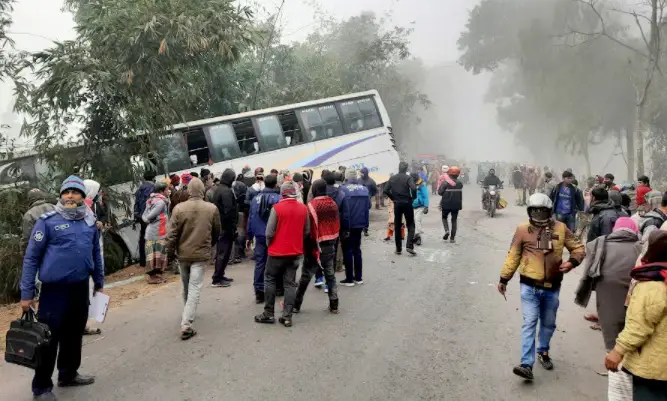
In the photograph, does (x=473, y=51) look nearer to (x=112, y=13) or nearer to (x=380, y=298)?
(x=112, y=13)

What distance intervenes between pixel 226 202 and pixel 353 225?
224 cm

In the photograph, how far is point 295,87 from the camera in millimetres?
24766

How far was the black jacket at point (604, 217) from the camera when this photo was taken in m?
6.32

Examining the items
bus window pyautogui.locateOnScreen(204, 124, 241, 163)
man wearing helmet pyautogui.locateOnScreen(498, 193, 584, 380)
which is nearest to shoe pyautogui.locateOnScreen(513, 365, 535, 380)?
man wearing helmet pyautogui.locateOnScreen(498, 193, 584, 380)

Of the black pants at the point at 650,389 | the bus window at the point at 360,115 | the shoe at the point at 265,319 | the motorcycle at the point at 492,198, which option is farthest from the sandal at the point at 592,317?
the bus window at the point at 360,115

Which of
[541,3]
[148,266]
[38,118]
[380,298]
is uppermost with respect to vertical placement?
[541,3]

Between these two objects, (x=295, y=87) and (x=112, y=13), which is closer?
(x=112, y=13)

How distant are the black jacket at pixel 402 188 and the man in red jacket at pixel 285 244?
4.05m

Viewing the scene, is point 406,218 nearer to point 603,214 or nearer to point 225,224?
point 225,224

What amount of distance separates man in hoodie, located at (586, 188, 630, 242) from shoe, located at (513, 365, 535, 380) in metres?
2.55

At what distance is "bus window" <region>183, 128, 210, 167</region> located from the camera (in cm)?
1462

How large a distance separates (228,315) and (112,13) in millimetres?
7875

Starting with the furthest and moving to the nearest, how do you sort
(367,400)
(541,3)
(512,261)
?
1. (541,3)
2. (512,261)
3. (367,400)

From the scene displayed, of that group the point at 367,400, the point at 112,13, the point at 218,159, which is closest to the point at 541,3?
the point at 218,159
